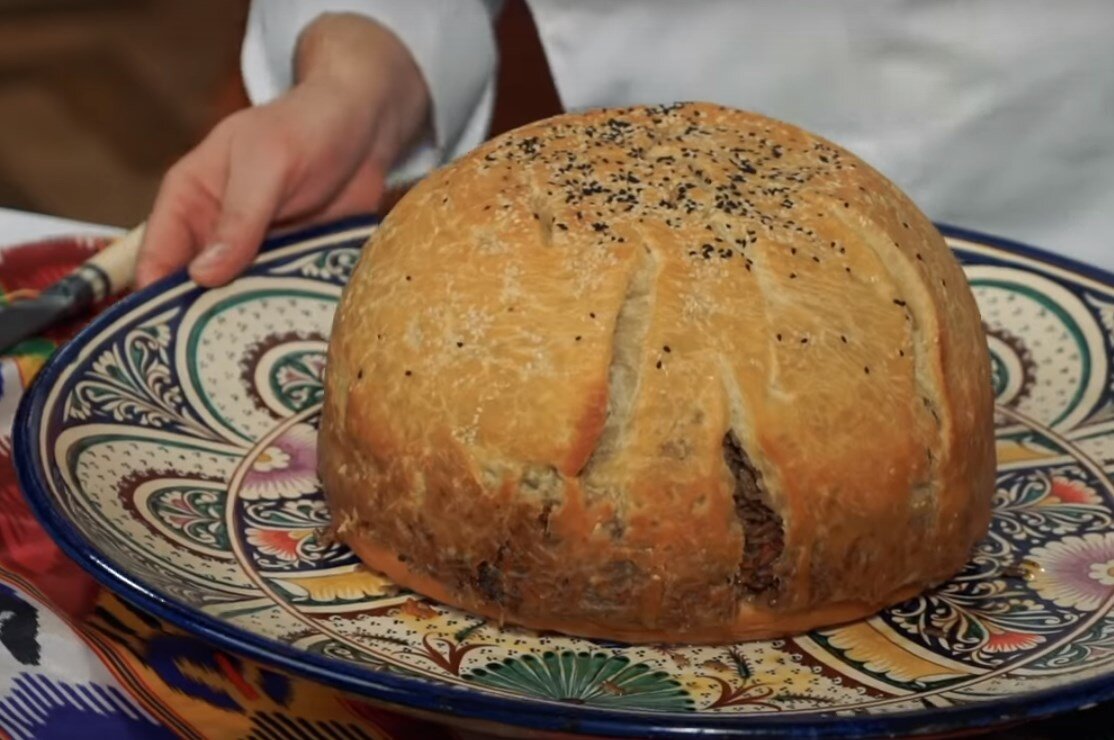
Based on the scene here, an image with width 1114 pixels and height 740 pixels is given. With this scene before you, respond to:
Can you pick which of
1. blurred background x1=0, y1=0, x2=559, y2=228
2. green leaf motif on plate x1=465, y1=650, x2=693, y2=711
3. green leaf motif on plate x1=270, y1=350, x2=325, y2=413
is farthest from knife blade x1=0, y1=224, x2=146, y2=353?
blurred background x1=0, y1=0, x2=559, y2=228

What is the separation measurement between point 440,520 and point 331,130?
0.73 metres

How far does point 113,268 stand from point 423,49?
23.8 inches

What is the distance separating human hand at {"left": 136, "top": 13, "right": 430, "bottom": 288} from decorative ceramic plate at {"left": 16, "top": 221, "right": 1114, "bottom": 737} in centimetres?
5

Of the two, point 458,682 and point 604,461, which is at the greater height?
point 604,461

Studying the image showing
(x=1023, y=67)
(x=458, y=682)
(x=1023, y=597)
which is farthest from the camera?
(x=1023, y=67)

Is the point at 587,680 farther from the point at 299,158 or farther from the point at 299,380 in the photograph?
the point at 299,158

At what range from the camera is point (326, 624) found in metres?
0.87

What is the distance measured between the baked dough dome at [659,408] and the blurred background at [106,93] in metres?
1.49

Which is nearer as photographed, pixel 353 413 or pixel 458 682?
pixel 458 682

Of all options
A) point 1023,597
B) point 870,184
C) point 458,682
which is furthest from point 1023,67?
point 458,682

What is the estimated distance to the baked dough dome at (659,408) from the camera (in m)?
0.85

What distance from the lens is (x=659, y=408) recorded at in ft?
2.79

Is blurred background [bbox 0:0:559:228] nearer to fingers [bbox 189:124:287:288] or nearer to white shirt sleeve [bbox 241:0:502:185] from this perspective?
white shirt sleeve [bbox 241:0:502:185]

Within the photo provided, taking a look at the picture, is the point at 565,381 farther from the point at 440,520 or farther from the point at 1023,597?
the point at 1023,597
